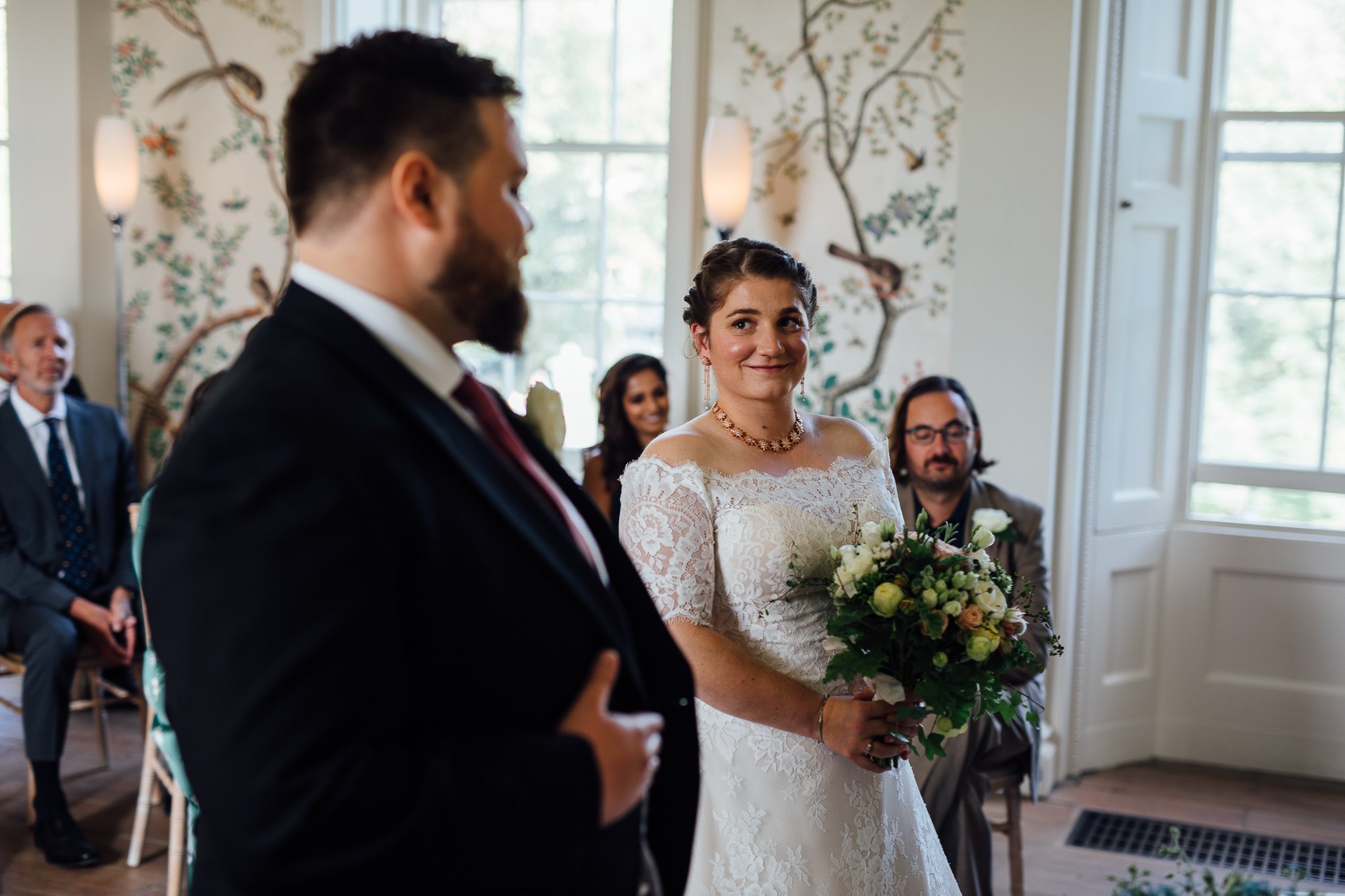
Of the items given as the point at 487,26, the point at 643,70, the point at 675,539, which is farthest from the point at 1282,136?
the point at 675,539

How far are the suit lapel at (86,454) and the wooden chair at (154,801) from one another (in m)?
0.67

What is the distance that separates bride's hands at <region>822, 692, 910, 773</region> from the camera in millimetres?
1973

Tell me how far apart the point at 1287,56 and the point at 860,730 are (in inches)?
145

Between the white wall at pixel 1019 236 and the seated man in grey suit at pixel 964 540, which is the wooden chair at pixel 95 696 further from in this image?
the white wall at pixel 1019 236

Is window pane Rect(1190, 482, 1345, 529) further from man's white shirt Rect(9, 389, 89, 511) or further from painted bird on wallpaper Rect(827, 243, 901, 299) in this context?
man's white shirt Rect(9, 389, 89, 511)

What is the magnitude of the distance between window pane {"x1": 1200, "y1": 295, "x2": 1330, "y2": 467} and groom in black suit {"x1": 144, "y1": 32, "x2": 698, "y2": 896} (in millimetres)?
4060

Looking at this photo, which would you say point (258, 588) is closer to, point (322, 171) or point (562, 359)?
point (322, 171)

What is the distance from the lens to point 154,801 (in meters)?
4.03

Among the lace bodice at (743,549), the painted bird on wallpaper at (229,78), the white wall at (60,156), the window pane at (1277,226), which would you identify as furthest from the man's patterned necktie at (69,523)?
the window pane at (1277,226)

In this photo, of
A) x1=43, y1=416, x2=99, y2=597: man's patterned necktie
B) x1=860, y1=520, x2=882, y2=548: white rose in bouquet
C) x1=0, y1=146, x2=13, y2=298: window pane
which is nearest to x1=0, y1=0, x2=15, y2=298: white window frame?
x1=0, y1=146, x2=13, y2=298: window pane

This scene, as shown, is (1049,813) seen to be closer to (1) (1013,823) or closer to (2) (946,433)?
(1) (1013,823)

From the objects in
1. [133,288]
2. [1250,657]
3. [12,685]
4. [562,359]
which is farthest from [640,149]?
[12,685]

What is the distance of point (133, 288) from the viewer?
5395mm

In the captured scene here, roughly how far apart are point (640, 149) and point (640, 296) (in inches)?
23.8
